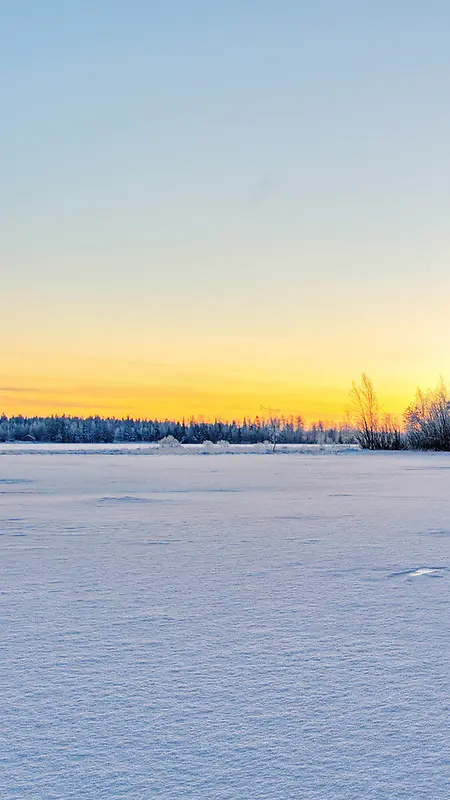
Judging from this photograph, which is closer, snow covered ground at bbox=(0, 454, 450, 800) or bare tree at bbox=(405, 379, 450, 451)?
snow covered ground at bbox=(0, 454, 450, 800)

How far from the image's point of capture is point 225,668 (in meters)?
2.55

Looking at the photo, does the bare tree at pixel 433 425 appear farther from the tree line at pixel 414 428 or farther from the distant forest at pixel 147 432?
the distant forest at pixel 147 432

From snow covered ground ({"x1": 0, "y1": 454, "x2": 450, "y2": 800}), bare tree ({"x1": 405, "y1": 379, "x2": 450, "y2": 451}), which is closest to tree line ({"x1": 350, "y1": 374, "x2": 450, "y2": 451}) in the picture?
bare tree ({"x1": 405, "y1": 379, "x2": 450, "y2": 451})

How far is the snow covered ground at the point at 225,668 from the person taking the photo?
175 cm

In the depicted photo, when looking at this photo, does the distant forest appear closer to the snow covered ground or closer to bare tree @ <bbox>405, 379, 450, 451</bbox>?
bare tree @ <bbox>405, 379, 450, 451</bbox>

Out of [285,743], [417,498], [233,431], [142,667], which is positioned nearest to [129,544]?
[142,667]

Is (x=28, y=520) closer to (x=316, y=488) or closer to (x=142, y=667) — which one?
(x=142, y=667)

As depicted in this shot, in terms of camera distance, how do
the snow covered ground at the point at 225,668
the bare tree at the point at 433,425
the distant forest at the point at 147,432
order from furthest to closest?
1. the distant forest at the point at 147,432
2. the bare tree at the point at 433,425
3. the snow covered ground at the point at 225,668

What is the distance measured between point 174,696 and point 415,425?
45.3m

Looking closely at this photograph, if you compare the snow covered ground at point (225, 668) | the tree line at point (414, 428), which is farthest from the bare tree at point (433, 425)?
the snow covered ground at point (225, 668)

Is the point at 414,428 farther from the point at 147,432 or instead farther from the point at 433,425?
the point at 147,432

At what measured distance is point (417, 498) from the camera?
10.4 meters

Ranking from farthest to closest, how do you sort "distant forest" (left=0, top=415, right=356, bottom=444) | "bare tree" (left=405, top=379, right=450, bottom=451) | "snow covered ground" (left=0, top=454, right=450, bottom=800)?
"distant forest" (left=0, top=415, right=356, bottom=444), "bare tree" (left=405, top=379, right=450, bottom=451), "snow covered ground" (left=0, top=454, right=450, bottom=800)

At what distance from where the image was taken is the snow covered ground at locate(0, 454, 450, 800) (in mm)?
1746
